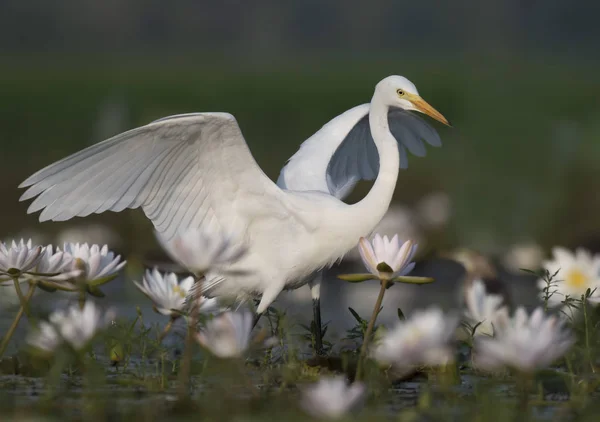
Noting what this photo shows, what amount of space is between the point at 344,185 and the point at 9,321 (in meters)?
1.83

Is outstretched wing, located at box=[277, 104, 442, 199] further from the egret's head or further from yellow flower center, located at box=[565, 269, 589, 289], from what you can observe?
yellow flower center, located at box=[565, 269, 589, 289]

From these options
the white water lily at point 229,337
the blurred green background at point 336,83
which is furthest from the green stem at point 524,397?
the blurred green background at point 336,83

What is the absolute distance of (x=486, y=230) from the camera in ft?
35.4

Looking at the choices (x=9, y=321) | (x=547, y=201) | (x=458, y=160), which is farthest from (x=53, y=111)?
(x=9, y=321)

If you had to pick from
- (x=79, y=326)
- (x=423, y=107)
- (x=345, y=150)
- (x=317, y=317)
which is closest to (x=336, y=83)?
(x=345, y=150)

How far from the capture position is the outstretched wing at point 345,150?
5841mm

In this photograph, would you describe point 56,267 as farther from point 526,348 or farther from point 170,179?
point 526,348

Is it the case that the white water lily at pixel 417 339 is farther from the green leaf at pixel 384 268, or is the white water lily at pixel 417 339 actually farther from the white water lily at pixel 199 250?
the green leaf at pixel 384 268

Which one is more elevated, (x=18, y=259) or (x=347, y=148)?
(x=347, y=148)

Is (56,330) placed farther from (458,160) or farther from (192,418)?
(458,160)

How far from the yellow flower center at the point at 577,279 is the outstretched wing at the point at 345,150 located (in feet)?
4.66

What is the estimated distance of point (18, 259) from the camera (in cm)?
398

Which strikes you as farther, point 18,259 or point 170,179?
point 170,179

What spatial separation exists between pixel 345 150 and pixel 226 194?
1500mm
